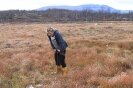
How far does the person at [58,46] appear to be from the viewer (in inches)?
473

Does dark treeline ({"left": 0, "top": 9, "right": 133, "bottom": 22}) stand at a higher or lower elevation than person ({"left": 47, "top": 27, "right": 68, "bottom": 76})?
lower

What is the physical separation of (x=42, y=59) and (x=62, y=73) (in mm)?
3751

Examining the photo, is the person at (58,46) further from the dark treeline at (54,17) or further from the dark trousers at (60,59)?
the dark treeline at (54,17)

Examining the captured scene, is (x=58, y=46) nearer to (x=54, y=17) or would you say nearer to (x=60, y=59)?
(x=60, y=59)

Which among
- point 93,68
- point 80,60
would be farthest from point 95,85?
point 80,60

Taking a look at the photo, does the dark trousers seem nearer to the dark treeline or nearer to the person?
the person

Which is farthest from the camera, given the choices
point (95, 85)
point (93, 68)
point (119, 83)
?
point (93, 68)

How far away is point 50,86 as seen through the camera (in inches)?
378

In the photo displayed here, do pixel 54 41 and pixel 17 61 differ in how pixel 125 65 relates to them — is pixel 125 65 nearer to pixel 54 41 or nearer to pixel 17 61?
pixel 54 41

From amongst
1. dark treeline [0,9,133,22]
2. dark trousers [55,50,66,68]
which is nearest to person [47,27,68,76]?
dark trousers [55,50,66,68]

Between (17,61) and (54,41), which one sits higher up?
(54,41)

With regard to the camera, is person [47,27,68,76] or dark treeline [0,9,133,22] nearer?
person [47,27,68,76]

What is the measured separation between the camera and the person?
12016 mm

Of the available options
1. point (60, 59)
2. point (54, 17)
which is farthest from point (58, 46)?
point (54, 17)
